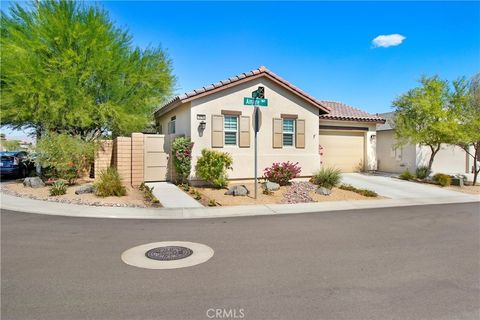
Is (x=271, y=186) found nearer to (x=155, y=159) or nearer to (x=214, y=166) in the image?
(x=214, y=166)

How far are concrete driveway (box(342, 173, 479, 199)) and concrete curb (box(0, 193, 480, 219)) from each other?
1814 millimetres

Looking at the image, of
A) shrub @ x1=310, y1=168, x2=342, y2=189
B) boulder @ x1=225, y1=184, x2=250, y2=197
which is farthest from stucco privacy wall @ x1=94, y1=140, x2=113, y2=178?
shrub @ x1=310, y1=168, x2=342, y2=189

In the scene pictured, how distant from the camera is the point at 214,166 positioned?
512 inches

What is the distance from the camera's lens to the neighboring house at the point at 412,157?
18.9 metres

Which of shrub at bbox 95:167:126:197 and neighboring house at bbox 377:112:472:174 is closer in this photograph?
shrub at bbox 95:167:126:197

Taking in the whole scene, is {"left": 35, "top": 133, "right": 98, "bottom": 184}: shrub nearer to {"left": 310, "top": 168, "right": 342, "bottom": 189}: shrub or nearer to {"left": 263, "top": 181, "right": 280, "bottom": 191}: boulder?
{"left": 263, "top": 181, "right": 280, "bottom": 191}: boulder

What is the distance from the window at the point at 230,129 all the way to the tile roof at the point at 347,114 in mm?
5600

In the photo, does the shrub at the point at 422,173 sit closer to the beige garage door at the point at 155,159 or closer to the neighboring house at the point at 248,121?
the neighboring house at the point at 248,121

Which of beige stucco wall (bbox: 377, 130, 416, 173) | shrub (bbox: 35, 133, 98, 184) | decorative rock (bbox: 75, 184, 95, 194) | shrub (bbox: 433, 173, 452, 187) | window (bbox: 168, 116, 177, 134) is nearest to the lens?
decorative rock (bbox: 75, 184, 95, 194)

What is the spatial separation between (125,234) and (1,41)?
1229cm

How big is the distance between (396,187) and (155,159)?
37.0ft

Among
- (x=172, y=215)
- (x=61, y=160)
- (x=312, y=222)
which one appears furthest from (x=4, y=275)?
(x=61, y=160)

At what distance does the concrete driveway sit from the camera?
44.0ft

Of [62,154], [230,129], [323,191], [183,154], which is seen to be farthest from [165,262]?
[230,129]
